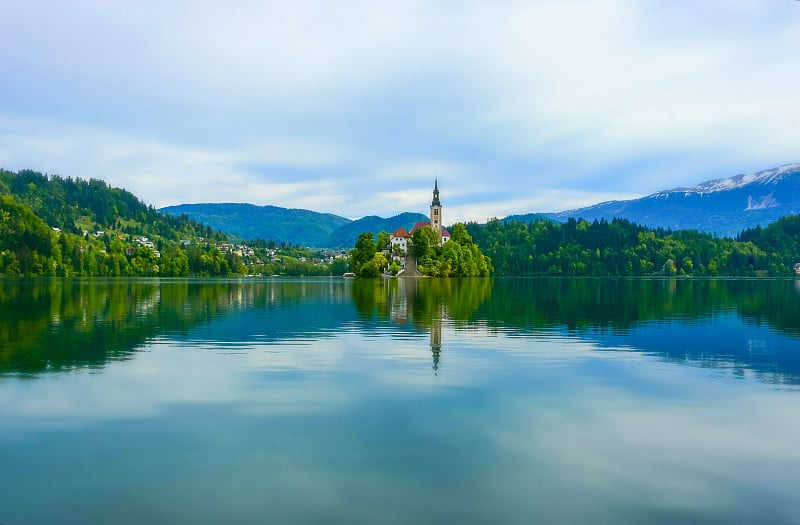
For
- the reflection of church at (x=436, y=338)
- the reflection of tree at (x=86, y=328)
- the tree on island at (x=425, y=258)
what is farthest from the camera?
the tree on island at (x=425, y=258)

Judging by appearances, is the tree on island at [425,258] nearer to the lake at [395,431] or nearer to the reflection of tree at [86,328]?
the reflection of tree at [86,328]

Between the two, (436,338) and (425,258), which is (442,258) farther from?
(436,338)

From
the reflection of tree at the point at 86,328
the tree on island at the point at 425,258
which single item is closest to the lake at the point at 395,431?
the reflection of tree at the point at 86,328

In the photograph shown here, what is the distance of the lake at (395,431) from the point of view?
9906 millimetres

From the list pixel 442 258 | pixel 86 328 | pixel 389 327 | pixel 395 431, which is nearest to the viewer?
pixel 395 431

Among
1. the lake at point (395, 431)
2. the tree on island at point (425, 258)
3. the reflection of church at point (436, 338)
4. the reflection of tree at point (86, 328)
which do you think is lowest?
the lake at point (395, 431)

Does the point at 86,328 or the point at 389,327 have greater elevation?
the point at 86,328

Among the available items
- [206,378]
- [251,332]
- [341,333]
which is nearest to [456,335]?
[341,333]

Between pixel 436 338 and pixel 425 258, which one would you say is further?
pixel 425 258

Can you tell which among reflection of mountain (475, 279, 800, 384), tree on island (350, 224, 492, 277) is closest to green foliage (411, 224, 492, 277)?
tree on island (350, 224, 492, 277)

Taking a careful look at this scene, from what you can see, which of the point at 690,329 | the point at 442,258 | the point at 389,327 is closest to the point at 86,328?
the point at 389,327

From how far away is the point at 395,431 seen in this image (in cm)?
1398

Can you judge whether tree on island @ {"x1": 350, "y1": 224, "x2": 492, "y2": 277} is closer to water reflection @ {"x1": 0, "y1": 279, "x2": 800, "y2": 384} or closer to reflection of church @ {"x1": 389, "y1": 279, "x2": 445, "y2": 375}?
reflection of church @ {"x1": 389, "y1": 279, "x2": 445, "y2": 375}

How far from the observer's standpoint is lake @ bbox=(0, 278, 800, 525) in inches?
390
